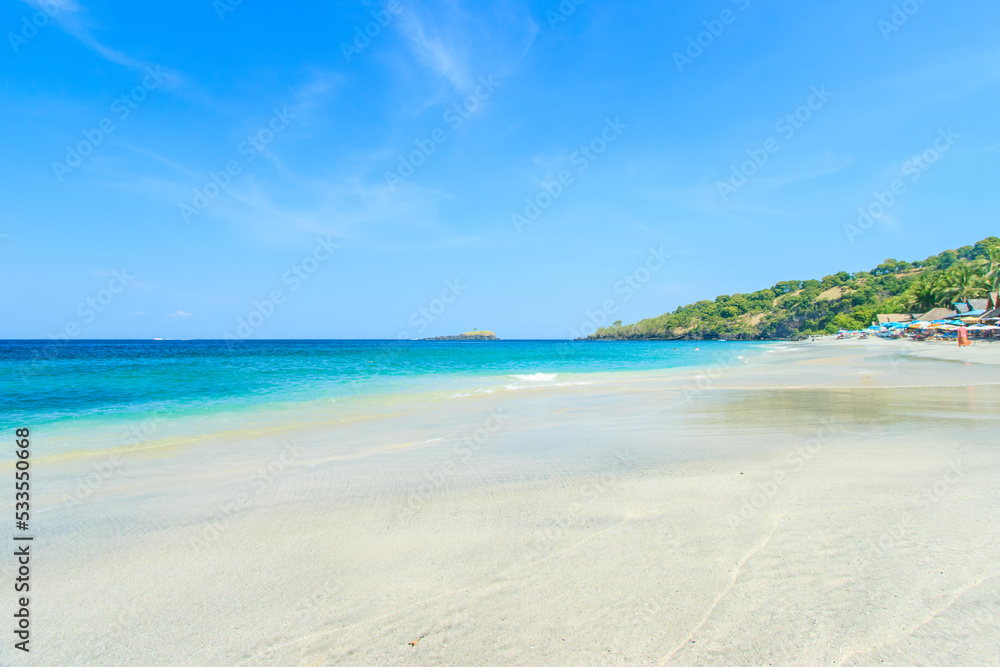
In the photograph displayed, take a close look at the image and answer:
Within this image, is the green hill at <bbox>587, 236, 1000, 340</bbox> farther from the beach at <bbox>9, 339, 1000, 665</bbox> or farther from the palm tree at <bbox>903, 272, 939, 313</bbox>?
the beach at <bbox>9, 339, 1000, 665</bbox>

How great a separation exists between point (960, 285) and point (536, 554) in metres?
106

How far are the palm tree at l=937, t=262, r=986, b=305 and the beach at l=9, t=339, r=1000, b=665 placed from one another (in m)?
93.8

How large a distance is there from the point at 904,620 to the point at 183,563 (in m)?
→ 5.26

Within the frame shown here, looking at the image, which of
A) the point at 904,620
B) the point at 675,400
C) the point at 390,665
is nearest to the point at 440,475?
the point at 390,665

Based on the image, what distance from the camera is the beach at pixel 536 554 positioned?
2.76 m

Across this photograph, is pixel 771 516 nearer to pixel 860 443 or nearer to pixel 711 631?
pixel 711 631

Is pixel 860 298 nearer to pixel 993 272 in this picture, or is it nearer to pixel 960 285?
pixel 960 285

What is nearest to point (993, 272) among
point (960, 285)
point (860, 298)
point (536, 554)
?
point (960, 285)

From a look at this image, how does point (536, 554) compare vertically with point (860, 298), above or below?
below

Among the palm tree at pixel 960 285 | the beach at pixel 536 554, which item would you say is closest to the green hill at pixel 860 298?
the palm tree at pixel 960 285

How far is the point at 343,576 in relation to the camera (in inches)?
142

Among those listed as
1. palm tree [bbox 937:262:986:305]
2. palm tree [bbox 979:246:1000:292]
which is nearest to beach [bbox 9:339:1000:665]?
palm tree [bbox 979:246:1000:292]

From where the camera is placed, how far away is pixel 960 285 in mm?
77562

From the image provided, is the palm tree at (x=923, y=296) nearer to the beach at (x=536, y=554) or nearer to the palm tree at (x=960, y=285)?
the palm tree at (x=960, y=285)
